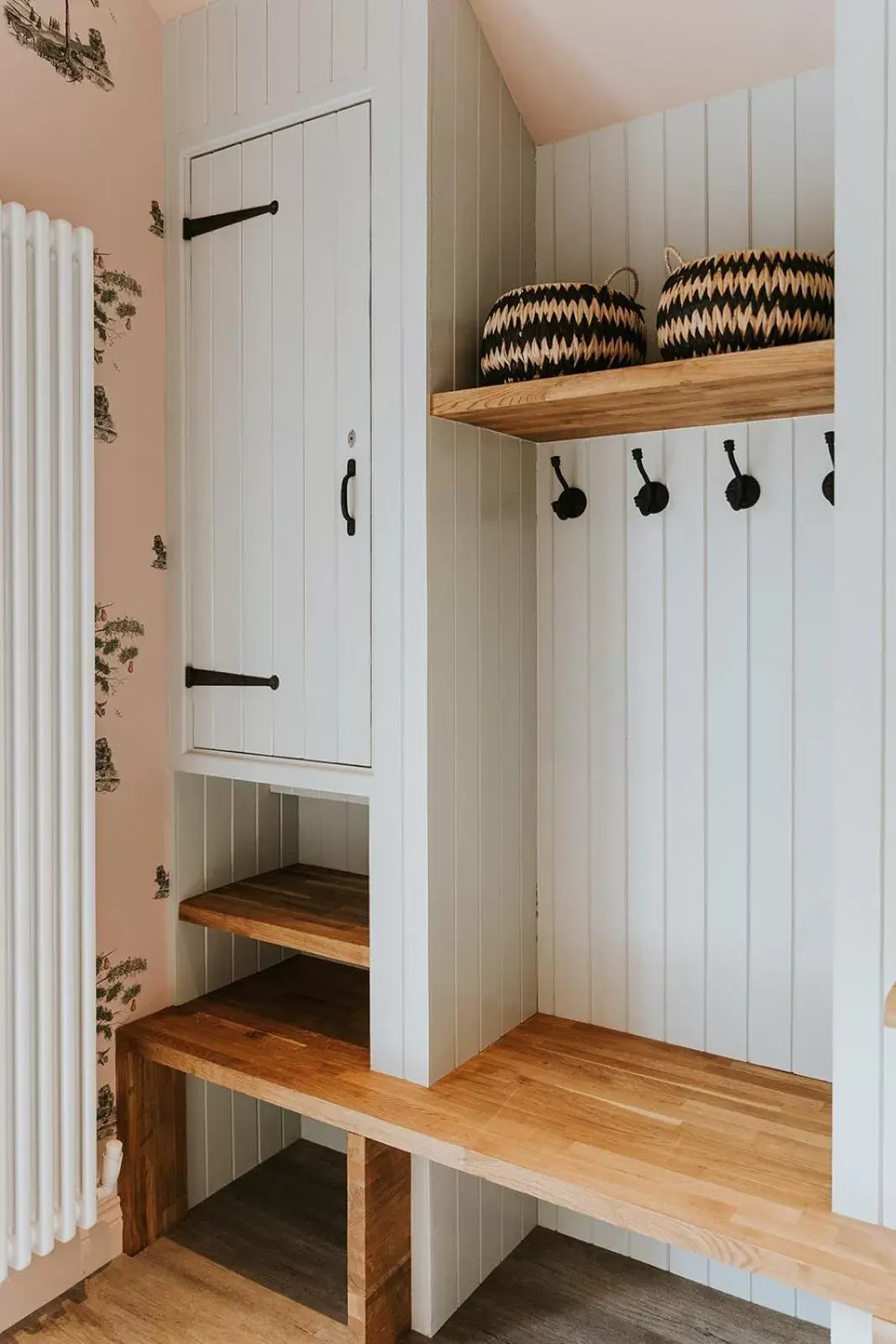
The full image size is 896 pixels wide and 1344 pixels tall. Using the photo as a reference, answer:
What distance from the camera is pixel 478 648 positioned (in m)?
1.83

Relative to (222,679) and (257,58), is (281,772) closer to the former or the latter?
(222,679)

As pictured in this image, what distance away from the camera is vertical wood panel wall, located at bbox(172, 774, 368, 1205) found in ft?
6.96

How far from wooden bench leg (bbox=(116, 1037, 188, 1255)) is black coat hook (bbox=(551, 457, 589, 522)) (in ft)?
4.50

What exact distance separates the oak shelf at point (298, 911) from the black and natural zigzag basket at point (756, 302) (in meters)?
1.21

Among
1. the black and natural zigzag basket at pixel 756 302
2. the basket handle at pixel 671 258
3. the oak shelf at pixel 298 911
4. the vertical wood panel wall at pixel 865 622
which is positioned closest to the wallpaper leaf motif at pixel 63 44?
the basket handle at pixel 671 258

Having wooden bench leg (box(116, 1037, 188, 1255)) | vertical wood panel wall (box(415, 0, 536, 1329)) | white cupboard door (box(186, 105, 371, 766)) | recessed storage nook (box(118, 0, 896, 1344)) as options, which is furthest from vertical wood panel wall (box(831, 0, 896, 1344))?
wooden bench leg (box(116, 1037, 188, 1255))

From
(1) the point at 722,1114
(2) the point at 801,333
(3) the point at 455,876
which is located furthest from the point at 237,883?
(2) the point at 801,333

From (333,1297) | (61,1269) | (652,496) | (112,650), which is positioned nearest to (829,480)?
(652,496)

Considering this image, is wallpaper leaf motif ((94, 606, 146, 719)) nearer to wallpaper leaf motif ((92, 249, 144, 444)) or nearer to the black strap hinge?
wallpaper leaf motif ((92, 249, 144, 444))

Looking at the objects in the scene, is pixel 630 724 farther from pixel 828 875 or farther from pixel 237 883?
pixel 237 883

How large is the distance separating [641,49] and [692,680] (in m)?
1.13

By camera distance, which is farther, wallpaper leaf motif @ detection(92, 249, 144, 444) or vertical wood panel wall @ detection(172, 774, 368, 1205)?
vertical wood panel wall @ detection(172, 774, 368, 1205)

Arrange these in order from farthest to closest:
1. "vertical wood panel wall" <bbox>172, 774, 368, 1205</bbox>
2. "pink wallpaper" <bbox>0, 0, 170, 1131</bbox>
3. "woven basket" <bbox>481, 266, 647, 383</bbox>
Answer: "vertical wood panel wall" <bbox>172, 774, 368, 1205</bbox>, "pink wallpaper" <bbox>0, 0, 170, 1131</bbox>, "woven basket" <bbox>481, 266, 647, 383</bbox>

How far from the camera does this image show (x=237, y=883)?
2244 mm
